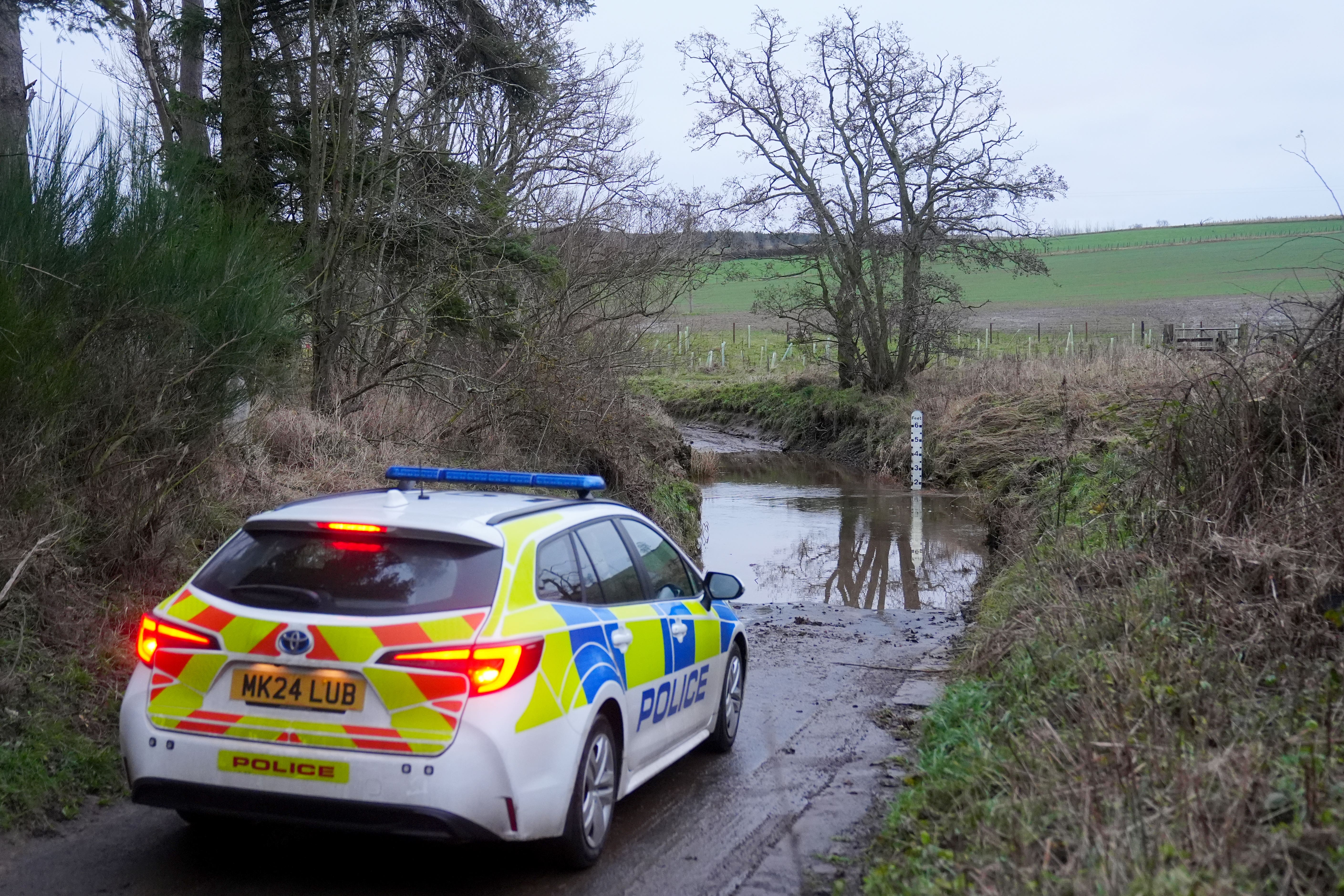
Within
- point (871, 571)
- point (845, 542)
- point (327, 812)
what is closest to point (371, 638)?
point (327, 812)

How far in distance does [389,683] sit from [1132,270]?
73.0 meters

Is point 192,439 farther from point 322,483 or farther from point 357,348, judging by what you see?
point 357,348

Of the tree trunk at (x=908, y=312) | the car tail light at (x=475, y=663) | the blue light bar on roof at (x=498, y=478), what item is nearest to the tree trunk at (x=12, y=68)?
the blue light bar on roof at (x=498, y=478)

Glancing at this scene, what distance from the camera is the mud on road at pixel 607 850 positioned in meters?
4.81

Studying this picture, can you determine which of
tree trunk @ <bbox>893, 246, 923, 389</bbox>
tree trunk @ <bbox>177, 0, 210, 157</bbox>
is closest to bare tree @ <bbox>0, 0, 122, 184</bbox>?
tree trunk @ <bbox>177, 0, 210, 157</bbox>

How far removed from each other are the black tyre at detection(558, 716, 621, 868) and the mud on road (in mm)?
109

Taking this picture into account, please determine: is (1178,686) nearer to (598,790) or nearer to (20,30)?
(598,790)

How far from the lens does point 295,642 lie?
14.7ft

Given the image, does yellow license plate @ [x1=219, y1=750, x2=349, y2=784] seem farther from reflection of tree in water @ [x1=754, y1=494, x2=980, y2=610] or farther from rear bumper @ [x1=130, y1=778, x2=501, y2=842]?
reflection of tree in water @ [x1=754, y1=494, x2=980, y2=610]

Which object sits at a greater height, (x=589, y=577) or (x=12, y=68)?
(x=12, y=68)

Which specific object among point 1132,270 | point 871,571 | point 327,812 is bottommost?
point 871,571

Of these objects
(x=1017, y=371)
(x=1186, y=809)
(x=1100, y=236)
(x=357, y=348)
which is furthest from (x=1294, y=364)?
(x=1100, y=236)

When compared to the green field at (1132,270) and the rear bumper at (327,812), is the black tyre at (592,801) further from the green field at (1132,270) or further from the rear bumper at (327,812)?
the green field at (1132,270)

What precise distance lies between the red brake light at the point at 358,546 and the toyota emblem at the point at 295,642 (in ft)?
1.48
